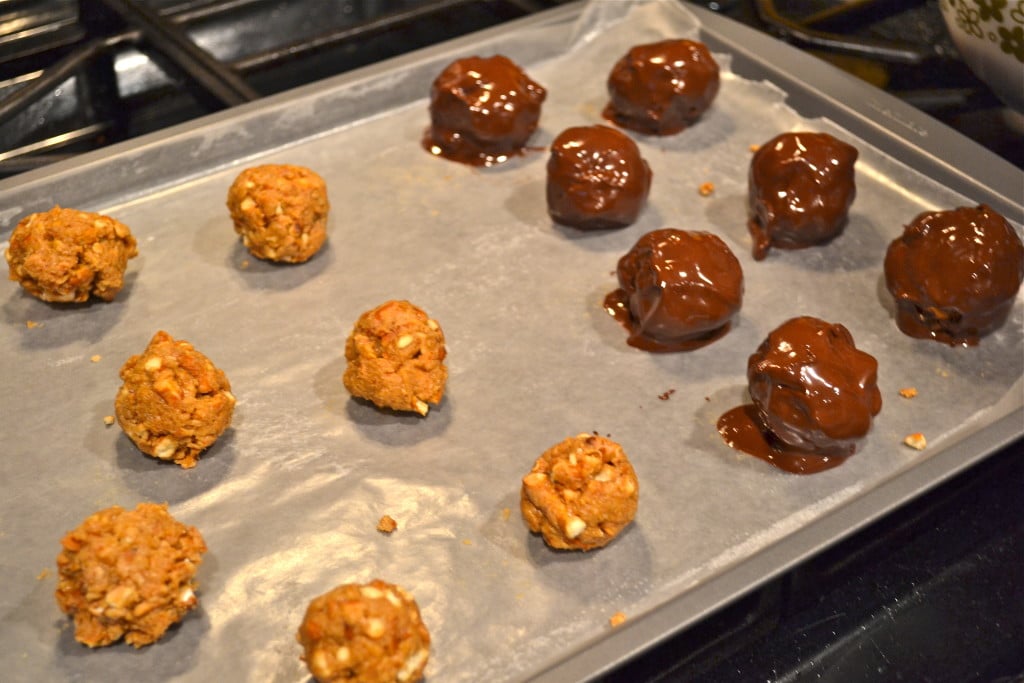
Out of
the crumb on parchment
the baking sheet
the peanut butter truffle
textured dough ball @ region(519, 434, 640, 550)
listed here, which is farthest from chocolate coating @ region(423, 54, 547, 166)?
the crumb on parchment

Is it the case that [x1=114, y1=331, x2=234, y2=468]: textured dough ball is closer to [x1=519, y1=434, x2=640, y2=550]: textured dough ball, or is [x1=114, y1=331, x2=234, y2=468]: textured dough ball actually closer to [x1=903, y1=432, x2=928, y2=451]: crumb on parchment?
[x1=519, y1=434, x2=640, y2=550]: textured dough ball

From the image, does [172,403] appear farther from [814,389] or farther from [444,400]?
[814,389]

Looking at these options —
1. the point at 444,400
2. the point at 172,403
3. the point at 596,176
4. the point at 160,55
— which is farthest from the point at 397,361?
the point at 160,55

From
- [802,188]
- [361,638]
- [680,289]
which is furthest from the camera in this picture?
[802,188]

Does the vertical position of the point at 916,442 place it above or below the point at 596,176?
below

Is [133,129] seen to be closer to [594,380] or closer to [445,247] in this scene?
[445,247]

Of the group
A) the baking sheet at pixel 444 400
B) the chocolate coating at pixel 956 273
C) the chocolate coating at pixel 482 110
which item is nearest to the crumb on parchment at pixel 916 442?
the baking sheet at pixel 444 400

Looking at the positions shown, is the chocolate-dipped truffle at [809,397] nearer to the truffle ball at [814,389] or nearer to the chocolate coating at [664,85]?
the truffle ball at [814,389]

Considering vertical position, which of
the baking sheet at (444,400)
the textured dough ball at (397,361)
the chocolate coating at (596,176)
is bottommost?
the baking sheet at (444,400)
